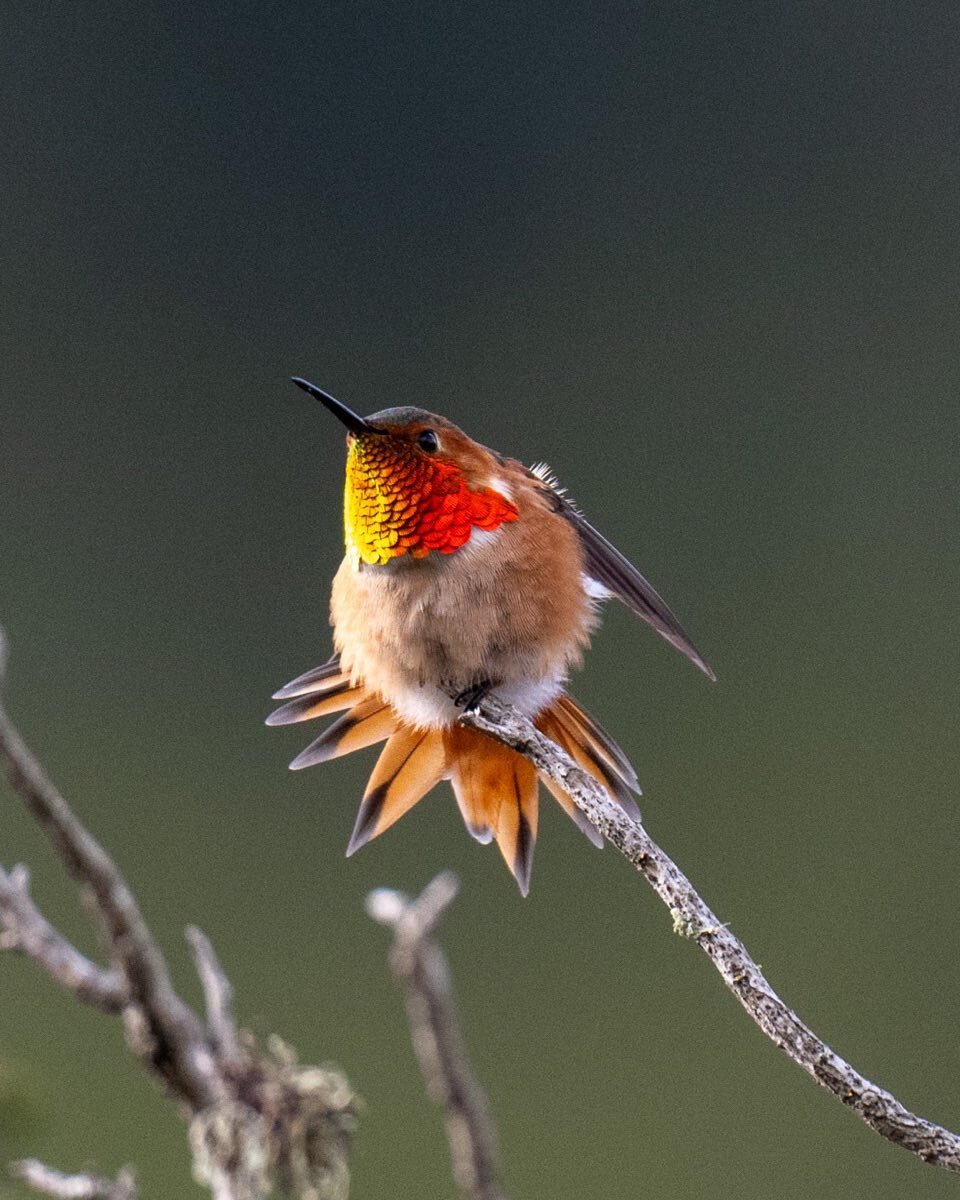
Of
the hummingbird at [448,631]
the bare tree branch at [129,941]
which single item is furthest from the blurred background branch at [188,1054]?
the hummingbird at [448,631]

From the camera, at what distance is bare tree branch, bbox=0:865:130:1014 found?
1119 mm

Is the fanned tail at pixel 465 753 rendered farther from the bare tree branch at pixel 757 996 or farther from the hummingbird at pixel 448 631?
the bare tree branch at pixel 757 996

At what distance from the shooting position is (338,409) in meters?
1.61

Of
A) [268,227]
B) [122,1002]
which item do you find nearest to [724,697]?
[268,227]

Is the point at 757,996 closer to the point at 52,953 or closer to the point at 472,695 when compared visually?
the point at 52,953

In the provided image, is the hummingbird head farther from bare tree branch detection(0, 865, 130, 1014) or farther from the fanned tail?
bare tree branch detection(0, 865, 130, 1014)

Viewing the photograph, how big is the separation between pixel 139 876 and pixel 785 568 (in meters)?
1.97

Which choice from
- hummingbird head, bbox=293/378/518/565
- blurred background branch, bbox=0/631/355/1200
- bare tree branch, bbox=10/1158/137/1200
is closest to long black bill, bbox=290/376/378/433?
hummingbird head, bbox=293/378/518/565

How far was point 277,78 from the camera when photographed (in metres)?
5.98

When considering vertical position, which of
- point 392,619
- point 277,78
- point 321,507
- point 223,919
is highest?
point 277,78

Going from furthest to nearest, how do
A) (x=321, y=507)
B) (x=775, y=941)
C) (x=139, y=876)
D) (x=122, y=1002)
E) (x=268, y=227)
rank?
(x=268, y=227), (x=321, y=507), (x=139, y=876), (x=775, y=941), (x=122, y=1002)

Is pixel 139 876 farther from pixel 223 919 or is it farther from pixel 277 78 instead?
pixel 277 78

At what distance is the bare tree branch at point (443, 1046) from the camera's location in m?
1.01

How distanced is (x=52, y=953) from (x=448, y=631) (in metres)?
0.59
